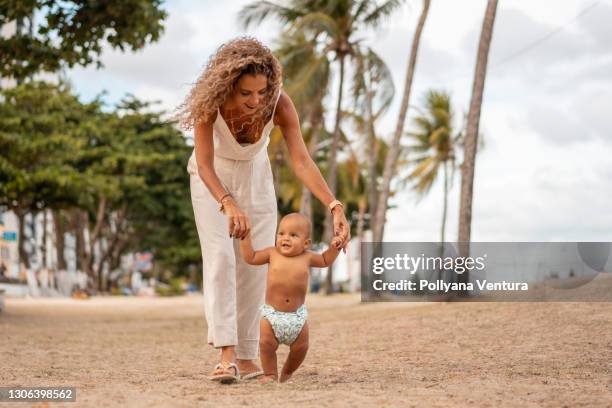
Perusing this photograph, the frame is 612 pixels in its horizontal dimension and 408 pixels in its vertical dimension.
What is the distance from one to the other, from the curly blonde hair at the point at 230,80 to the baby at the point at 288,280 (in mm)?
633

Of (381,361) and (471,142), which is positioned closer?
(381,361)

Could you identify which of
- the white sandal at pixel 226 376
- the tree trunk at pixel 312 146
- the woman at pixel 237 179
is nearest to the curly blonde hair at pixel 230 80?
the woman at pixel 237 179

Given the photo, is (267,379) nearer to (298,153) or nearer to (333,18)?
(298,153)

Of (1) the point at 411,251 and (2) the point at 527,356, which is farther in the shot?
(1) the point at 411,251

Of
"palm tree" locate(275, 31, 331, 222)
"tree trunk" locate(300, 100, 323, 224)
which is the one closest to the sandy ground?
"palm tree" locate(275, 31, 331, 222)

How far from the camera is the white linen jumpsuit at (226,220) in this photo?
530cm

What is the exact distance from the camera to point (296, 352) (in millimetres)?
5355

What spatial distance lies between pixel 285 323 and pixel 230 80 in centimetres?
146

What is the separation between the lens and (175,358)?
845cm

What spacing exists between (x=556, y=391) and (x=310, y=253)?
1613 mm

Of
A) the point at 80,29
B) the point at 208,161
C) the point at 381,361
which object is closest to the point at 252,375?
the point at 208,161

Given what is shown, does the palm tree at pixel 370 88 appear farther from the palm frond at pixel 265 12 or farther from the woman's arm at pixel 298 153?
the woman's arm at pixel 298 153

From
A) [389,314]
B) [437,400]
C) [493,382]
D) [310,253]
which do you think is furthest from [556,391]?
[389,314]

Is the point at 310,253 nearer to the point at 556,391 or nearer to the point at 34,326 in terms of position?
the point at 556,391
